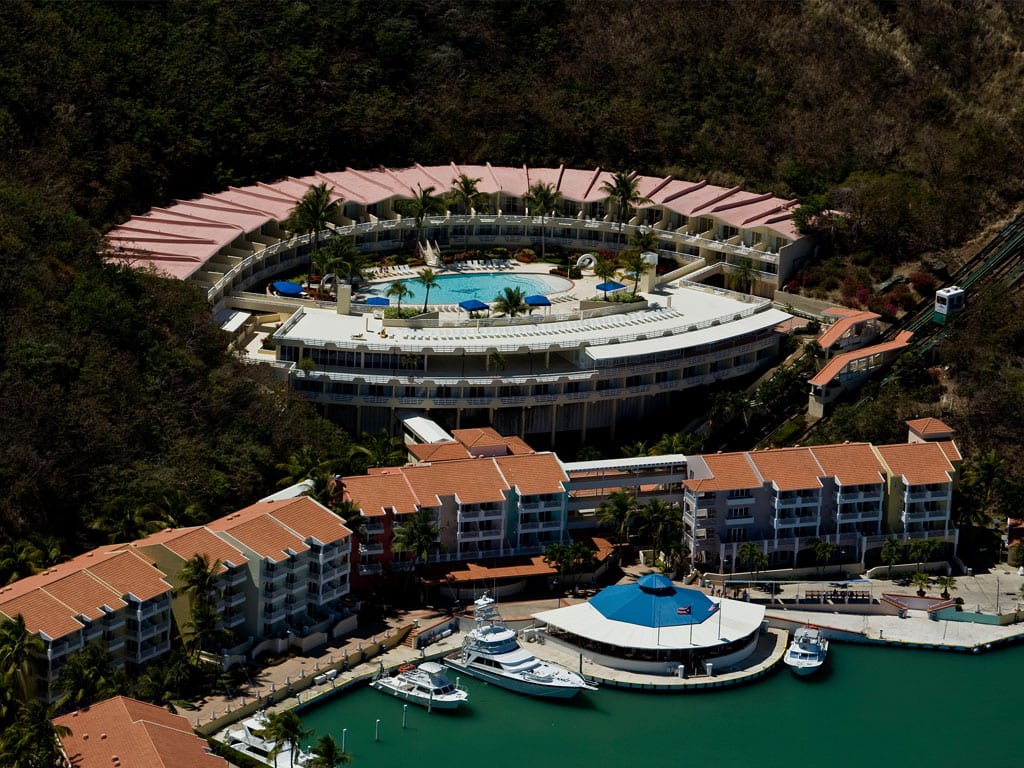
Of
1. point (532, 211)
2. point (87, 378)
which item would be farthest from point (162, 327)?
point (532, 211)

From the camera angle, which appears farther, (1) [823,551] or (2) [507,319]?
(2) [507,319]

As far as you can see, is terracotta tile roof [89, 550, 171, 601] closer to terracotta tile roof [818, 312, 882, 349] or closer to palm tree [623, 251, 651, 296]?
palm tree [623, 251, 651, 296]

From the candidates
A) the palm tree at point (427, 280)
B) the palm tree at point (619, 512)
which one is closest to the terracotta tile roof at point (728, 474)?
the palm tree at point (619, 512)

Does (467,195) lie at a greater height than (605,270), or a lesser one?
greater

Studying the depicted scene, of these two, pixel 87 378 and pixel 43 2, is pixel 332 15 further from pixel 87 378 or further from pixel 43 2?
pixel 87 378

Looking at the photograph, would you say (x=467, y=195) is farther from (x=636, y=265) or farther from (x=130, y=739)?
(x=130, y=739)

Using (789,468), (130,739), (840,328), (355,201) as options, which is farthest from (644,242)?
(130,739)

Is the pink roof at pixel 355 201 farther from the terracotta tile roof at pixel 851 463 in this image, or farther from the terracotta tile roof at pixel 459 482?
the terracotta tile roof at pixel 851 463
